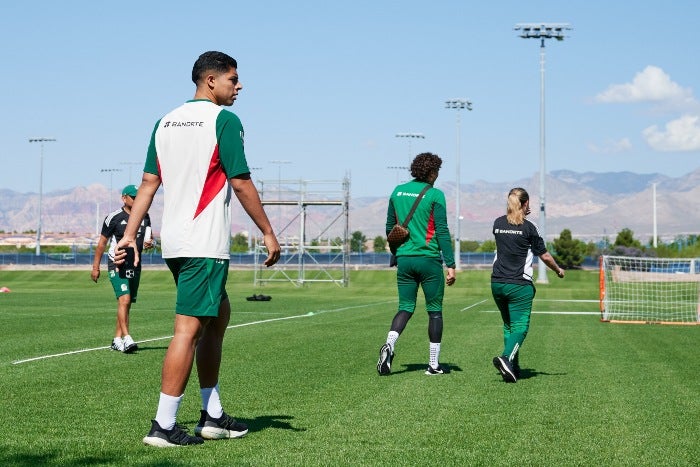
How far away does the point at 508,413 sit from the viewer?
7410 millimetres

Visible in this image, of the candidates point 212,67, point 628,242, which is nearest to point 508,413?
point 212,67

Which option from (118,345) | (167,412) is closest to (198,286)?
(167,412)

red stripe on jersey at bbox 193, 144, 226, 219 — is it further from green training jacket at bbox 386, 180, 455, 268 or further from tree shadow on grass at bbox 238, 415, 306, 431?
green training jacket at bbox 386, 180, 455, 268

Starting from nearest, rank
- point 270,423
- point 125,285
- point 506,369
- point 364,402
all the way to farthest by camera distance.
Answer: point 270,423 < point 364,402 < point 506,369 < point 125,285

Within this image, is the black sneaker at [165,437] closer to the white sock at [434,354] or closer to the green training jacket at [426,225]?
the white sock at [434,354]

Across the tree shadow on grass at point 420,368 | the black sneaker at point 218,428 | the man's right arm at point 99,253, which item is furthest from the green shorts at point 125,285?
the black sneaker at point 218,428

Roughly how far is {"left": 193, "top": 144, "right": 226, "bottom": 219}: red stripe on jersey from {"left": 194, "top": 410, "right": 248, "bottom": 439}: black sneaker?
4.15 feet

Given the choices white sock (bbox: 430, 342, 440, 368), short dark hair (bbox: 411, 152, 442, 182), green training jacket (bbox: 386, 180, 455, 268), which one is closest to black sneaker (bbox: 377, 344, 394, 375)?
white sock (bbox: 430, 342, 440, 368)

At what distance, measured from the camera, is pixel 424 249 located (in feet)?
33.4

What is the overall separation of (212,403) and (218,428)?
0.17 metres

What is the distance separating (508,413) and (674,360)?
18.4 ft

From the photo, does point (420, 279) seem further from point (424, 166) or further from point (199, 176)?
point (199, 176)

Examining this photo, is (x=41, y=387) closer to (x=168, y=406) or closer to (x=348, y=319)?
(x=168, y=406)

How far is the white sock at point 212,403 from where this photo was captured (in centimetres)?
627
